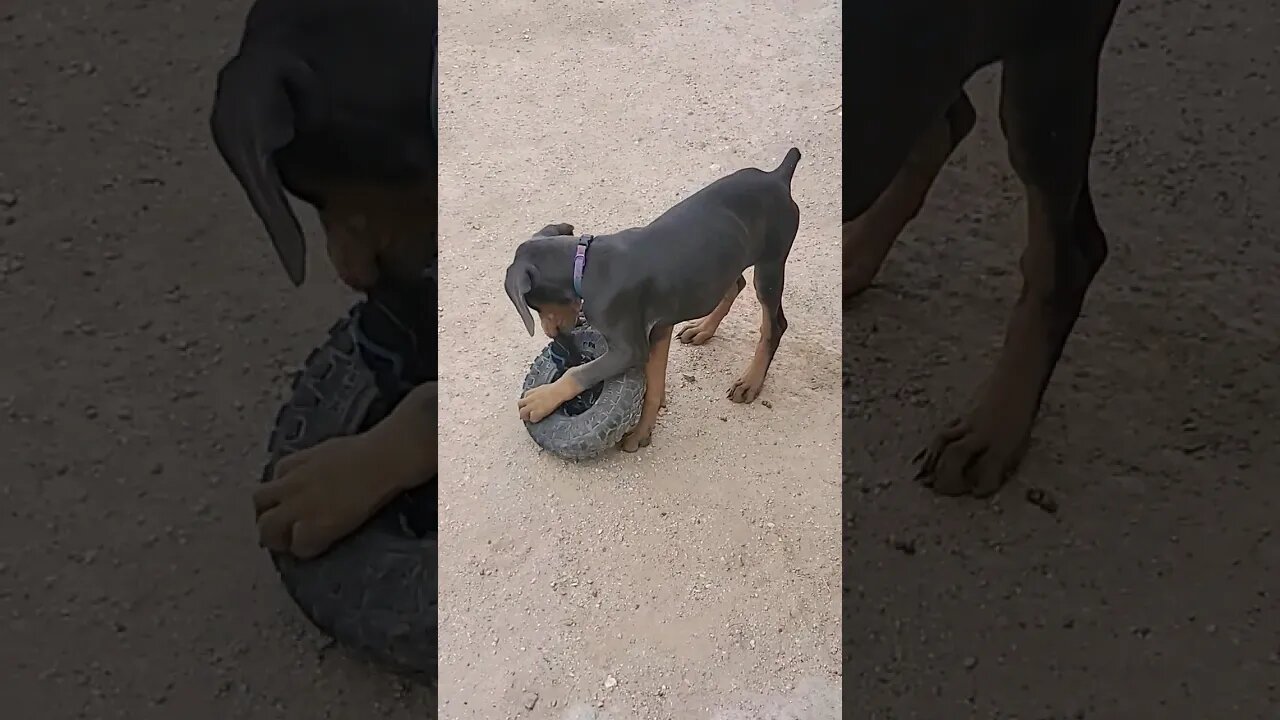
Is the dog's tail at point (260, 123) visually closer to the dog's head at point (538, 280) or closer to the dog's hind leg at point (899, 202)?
the dog's head at point (538, 280)

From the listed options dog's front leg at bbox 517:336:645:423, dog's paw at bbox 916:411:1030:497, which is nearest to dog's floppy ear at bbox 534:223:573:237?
dog's front leg at bbox 517:336:645:423

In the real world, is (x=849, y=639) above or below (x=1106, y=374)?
below

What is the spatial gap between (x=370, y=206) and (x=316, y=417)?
153mm

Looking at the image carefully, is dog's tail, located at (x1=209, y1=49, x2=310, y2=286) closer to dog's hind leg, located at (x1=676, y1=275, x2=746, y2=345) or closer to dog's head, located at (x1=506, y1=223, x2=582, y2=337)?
dog's head, located at (x1=506, y1=223, x2=582, y2=337)

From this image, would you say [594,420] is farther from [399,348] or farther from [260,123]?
[260,123]

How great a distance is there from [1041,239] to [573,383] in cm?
45

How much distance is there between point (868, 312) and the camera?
853mm

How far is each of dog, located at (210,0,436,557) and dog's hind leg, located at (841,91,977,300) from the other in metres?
0.32

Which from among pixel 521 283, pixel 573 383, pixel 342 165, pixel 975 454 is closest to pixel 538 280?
pixel 521 283

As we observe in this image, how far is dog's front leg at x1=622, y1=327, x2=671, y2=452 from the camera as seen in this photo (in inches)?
38.7

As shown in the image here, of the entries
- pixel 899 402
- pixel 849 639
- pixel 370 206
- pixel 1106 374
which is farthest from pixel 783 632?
pixel 370 206

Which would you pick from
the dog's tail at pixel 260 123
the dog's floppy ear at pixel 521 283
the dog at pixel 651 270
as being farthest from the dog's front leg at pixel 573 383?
the dog's tail at pixel 260 123

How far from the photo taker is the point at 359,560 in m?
0.77

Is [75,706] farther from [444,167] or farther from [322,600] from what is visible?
[444,167]
